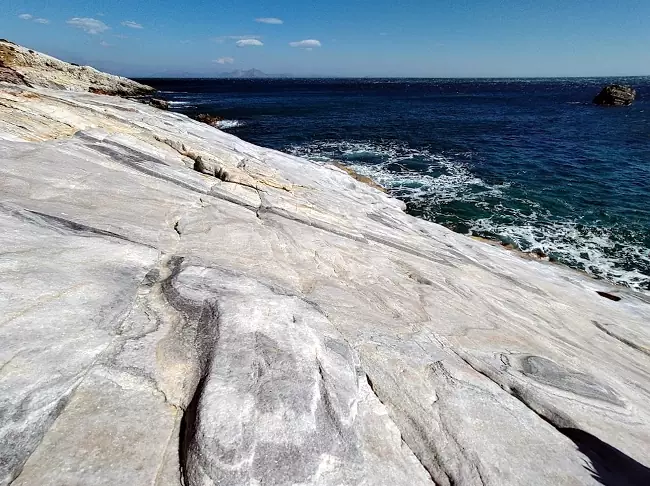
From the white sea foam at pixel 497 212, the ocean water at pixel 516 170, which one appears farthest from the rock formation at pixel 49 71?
the white sea foam at pixel 497 212

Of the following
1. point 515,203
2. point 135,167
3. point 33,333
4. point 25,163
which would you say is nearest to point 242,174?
point 135,167

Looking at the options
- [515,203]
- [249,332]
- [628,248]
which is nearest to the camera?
[249,332]

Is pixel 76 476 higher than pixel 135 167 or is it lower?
lower

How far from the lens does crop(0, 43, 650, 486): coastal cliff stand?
172 inches

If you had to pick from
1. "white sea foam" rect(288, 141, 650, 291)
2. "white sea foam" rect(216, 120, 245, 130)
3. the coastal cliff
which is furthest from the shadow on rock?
"white sea foam" rect(216, 120, 245, 130)

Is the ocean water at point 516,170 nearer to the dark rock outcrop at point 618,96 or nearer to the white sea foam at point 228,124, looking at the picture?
the white sea foam at point 228,124

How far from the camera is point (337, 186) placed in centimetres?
2153

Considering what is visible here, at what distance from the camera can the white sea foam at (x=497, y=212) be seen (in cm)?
1994

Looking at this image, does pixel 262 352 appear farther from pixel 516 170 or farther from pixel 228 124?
pixel 228 124

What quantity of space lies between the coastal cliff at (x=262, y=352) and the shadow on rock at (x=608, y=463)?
29 mm

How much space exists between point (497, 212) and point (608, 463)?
73.6ft

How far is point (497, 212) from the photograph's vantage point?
25969 millimetres

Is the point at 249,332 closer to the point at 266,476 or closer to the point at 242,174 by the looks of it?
the point at 266,476

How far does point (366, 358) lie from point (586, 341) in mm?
7644
